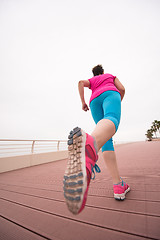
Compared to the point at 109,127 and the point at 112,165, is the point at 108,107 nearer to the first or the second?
the point at 109,127

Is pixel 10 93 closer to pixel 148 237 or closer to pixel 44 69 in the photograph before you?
pixel 44 69

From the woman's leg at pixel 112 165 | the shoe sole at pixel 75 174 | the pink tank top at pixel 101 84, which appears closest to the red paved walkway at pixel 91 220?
the woman's leg at pixel 112 165

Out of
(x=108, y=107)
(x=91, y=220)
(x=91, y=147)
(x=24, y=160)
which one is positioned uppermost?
(x=108, y=107)

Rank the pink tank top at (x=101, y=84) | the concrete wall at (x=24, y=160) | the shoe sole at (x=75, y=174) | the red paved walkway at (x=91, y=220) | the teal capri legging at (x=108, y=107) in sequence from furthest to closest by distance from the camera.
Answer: the concrete wall at (x=24, y=160)
the pink tank top at (x=101, y=84)
the teal capri legging at (x=108, y=107)
the red paved walkway at (x=91, y=220)
the shoe sole at (x=75, y=174)

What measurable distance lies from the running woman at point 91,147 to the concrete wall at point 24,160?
3.25 metres

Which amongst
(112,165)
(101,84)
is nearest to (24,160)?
(112,165)

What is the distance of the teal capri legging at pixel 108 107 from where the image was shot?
733 mm

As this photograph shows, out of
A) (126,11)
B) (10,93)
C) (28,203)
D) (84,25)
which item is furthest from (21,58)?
(28,203)

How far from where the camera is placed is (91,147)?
20.8 inches

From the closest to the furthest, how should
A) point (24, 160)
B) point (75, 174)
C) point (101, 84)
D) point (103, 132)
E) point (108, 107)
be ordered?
1. point (75, 174)
2. point (103, 132)
3. point (108, 107)
4. point (101, 84)
5. point (24, 160)

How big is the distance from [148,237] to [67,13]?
4348 cm

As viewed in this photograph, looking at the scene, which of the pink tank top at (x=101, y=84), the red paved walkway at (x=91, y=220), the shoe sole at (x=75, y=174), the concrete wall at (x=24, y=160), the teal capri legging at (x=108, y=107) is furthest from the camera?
the concrete wall at (x=24, y=160)

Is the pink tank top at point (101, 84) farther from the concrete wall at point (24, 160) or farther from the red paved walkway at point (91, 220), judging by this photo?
the concrete wall at point (24, 160)

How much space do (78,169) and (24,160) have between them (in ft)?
12.0
